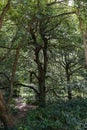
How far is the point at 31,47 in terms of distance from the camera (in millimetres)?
12008

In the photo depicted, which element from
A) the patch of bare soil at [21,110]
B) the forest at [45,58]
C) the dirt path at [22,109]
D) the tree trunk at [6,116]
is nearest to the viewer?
the tree trunk at [6,116]

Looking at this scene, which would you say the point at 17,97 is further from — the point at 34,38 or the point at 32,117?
the point at 32,117

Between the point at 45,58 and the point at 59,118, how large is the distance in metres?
4.39

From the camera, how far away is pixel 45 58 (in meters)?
12.2

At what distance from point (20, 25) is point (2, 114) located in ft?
10.5

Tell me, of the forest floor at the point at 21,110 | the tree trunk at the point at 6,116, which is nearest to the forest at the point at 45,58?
the tree trunk at the point at 6,116

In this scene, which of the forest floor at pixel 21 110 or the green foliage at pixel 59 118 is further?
the forest floor at pixel 21 110

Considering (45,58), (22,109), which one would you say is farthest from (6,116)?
(22,109)

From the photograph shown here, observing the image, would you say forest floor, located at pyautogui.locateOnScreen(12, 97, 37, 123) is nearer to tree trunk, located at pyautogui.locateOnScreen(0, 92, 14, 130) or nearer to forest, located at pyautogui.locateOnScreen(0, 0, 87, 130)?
forest, located at pyautogui.locateOnScreen(0, 0, 87, 130)

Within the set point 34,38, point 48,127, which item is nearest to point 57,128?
point 48,127

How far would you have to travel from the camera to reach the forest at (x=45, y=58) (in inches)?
317

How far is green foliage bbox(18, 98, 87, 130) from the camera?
300 inches

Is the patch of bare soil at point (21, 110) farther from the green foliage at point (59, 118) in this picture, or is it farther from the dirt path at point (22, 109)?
the green foliage at point (59, 118)

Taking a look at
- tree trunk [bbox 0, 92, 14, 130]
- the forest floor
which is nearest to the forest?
tree trunk [bbox 0, 92, 14, 130]
